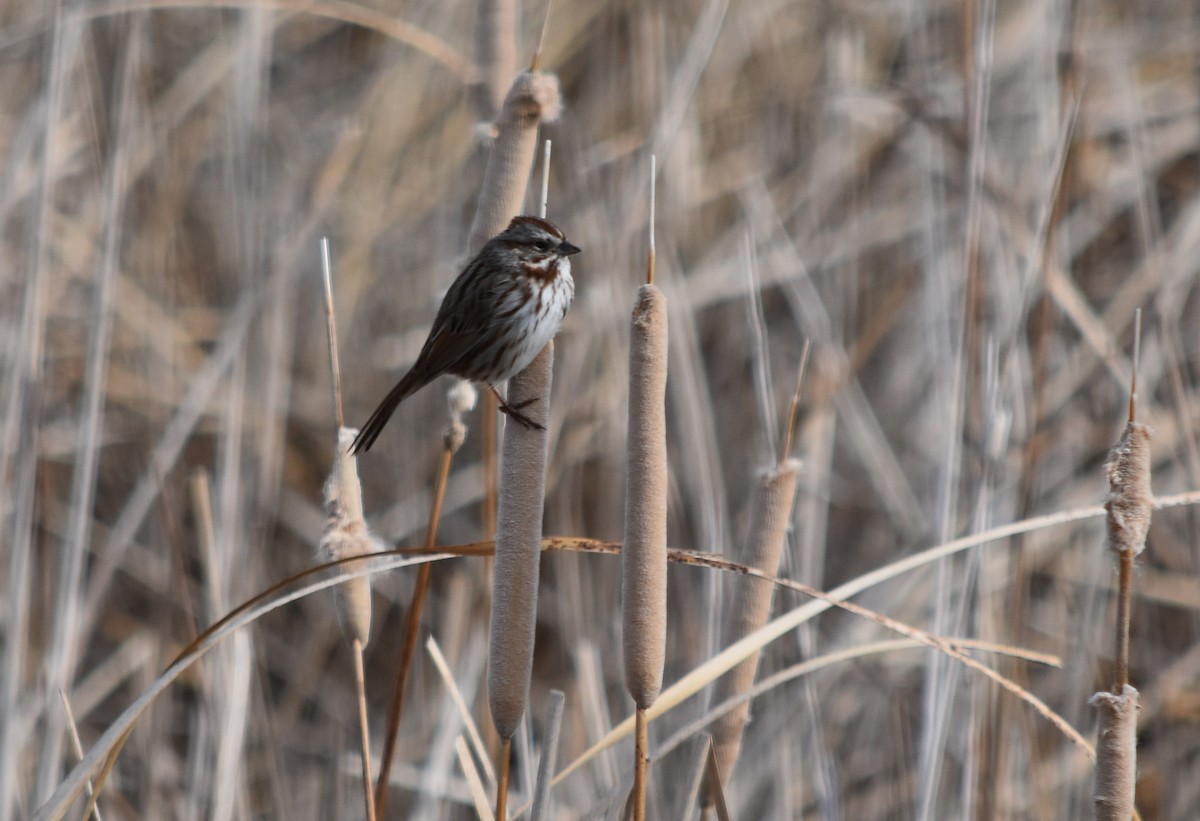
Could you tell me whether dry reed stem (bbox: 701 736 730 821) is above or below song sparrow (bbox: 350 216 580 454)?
below

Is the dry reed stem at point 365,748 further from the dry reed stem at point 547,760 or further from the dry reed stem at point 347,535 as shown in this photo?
the dry reed stem at point 547,760

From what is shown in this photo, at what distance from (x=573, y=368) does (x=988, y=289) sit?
1.01 metres

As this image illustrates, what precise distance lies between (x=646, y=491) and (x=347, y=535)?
35 cm

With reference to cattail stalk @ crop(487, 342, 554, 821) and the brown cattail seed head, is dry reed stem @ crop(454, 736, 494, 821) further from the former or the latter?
the brown cattail seed head

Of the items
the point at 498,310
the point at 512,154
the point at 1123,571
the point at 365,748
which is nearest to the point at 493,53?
the point at 512,154

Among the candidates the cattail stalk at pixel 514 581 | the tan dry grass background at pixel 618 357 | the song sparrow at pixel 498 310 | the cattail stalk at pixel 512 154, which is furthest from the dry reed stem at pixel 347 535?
the tan dry grass background at pixel 618 357

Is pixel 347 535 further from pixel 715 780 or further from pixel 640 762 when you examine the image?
pixel 715 780

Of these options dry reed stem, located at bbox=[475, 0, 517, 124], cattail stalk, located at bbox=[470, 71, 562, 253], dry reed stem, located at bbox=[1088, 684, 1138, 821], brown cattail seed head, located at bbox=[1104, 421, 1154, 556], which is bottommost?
dry reed stem, located at bbox=[1088, 684, 1138, 821]

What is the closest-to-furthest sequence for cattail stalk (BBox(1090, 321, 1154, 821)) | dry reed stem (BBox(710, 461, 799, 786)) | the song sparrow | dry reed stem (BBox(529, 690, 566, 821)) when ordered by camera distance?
cattail stalk (BBox(1090, 321, 1154, 821)) → dry reed stem (BBox(529, 690, 566, 821)) → dry reed stem (BBox(710, 461, 799, 786)) → the song sparrow

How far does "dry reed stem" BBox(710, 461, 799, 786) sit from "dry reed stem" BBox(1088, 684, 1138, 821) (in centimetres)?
A: 36

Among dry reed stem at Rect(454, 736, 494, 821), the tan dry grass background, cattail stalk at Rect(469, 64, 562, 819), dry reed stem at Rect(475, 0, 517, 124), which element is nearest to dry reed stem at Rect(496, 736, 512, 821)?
cattail stalk at Rect(469, 64, 562, 819)

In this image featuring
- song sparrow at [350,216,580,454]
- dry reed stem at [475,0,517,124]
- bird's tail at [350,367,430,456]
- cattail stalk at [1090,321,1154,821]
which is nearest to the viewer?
cattail stalk at [1090,321,1154,821]

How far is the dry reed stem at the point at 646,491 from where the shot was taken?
3.58 ft

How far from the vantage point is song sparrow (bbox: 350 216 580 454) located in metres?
1.92
